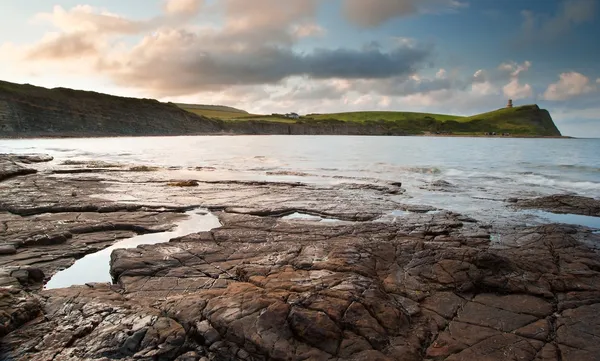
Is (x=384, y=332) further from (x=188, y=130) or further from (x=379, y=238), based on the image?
(x=188, y=130)

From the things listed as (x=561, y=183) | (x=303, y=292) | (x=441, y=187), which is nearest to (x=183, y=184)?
(x=441, y=187)

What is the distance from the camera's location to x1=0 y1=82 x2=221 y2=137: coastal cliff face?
103562 millimetres

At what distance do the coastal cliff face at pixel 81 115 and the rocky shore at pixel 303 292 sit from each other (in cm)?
11064

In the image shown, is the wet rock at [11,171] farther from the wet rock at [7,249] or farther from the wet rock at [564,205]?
the wet rock at [564,205]

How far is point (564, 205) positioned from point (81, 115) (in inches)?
5156

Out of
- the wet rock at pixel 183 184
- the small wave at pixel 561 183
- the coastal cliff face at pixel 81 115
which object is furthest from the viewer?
the coastal cliff face at pixel 81 115

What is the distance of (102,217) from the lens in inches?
588

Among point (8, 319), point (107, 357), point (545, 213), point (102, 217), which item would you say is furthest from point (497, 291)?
point (102, 217)

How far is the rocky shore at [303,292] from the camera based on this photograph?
6.40 meters

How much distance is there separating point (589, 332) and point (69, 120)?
A: 135 m

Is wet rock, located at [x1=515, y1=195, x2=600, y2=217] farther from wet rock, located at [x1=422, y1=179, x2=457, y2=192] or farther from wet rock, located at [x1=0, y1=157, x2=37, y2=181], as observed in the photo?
wet rock, located at [x1=0, y1=157, x2=37, y2=181]

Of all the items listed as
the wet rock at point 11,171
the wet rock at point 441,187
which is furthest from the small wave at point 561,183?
the wet rock at point 11,171

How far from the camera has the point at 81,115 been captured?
398 ft

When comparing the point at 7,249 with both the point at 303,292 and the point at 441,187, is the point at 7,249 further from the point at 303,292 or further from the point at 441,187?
the point at 441,187
